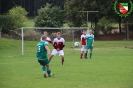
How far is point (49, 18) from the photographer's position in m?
80.0

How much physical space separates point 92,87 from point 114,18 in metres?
62.8

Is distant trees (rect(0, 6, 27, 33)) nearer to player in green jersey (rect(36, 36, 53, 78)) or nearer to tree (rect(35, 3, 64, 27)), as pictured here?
tree (rect(35, 3, 64, 27))

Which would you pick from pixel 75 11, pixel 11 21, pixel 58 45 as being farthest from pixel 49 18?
pixel 58 45

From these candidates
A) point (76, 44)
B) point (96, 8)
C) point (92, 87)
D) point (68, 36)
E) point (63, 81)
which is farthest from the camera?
point (96, 8)

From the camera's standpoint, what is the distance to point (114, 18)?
7806 centimetres

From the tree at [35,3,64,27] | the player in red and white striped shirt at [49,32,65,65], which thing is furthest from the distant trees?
the player in red and white striped shirt at [49,32,65,65]

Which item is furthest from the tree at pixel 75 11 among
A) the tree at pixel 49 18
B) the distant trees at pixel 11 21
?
the distant trees at pixel 11 21

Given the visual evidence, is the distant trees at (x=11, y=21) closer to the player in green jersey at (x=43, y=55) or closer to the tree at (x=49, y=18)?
the tree at (x=49, y=18)

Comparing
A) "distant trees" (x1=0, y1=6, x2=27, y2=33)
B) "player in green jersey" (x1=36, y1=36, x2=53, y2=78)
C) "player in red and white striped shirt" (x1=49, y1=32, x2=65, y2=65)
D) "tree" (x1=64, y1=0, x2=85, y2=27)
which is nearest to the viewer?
"player in green jersey" (x1=36, y1=36, x2=53, y2=78)

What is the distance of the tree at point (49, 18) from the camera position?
258 ft

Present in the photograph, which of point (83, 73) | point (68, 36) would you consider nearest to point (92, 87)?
point (83, 73)

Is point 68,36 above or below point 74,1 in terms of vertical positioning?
below

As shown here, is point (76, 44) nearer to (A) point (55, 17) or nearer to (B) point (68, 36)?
(B) point (68, 36)

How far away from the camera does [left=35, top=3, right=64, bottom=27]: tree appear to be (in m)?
78.8
